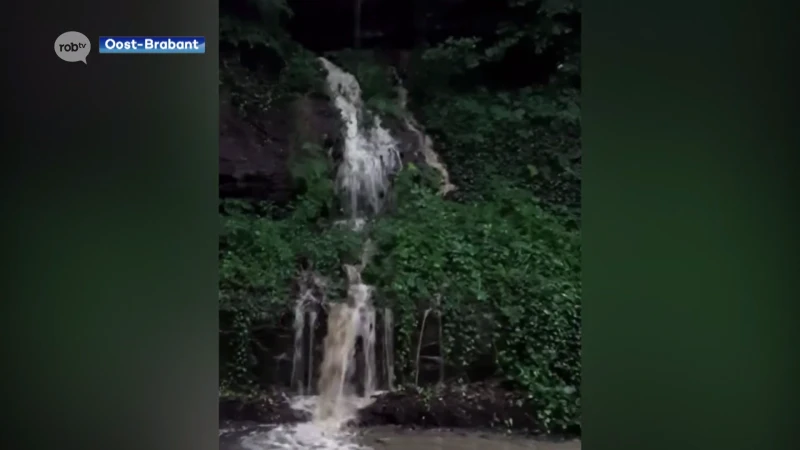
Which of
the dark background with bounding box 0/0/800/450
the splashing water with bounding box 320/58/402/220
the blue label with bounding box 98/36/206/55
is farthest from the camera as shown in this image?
the splashing water with bounding box 320/58/402/220

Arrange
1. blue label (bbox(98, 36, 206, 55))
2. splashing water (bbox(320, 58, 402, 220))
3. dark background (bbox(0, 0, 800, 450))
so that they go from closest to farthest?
dark background (bbox(0, 0, 800, 450))
blue label (bbox(98, 36, 206, 55))
splashing water (bbox(320, 58, 402, 220))

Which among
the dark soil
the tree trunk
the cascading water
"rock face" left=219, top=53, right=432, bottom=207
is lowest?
the dark soil

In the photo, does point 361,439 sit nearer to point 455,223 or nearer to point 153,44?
point 455,223

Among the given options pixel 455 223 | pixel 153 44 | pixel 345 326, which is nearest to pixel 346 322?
pixel 345 326

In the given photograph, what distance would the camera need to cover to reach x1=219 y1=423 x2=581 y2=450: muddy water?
2732 mm

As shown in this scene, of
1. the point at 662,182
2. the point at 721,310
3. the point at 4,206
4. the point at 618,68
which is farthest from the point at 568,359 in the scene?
the point at 4,206

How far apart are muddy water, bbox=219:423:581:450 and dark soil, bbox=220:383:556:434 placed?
35 millimetres

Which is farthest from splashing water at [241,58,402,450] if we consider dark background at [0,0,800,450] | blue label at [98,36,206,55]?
blue label at [98,36,206,55]

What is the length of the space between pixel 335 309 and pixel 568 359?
0.95 meters

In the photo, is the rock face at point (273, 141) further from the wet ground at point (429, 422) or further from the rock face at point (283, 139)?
the wet ground at point (429, 422)

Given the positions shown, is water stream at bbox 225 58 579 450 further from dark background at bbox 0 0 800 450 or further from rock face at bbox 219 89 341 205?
dark background at bbox 0 0 800 450

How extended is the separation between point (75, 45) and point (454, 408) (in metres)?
2.10

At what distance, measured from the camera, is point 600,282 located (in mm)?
2559

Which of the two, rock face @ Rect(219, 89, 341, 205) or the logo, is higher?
the logo
